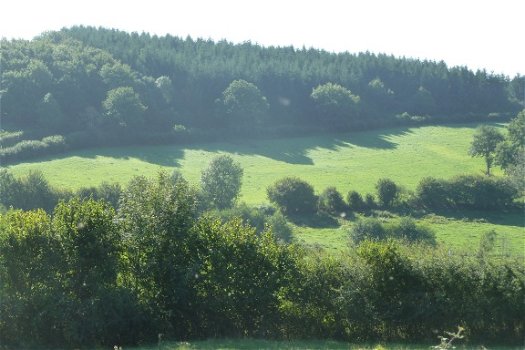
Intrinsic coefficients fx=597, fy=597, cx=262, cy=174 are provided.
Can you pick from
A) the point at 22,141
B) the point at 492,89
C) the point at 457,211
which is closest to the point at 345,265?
the point at 457,211

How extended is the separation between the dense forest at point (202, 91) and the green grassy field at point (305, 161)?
5288 millimetres

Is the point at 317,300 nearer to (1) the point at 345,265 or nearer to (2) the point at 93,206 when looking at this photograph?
(1) the point at 345,265

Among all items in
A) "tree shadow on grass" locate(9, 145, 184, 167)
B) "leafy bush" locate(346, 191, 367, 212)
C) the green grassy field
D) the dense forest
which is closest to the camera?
"leafy bush" locate(346, 191, 367, 212)

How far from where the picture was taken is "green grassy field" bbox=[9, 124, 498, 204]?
79875 millimetres

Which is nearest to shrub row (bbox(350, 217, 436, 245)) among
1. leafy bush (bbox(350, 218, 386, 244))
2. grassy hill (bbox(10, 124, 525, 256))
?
leafy bush (bbox(350, 218, 386, 244))

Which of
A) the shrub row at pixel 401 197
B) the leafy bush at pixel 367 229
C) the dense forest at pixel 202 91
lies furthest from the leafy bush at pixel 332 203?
the dense forest at pixel 202 91

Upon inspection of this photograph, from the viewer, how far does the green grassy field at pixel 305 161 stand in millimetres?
79875

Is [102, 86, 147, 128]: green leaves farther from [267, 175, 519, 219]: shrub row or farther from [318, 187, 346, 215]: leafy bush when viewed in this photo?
[318, 187, 346, 215]: leafy bush

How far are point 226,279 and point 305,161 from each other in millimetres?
70608

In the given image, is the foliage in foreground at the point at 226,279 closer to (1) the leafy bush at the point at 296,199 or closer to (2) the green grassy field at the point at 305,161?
(1) the leafy bush at the point at 296,199

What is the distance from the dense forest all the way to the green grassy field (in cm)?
529

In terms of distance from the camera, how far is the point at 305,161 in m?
96.5

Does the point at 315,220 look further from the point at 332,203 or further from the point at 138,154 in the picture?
the point at 138,154

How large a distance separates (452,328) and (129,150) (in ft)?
245
